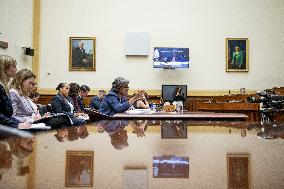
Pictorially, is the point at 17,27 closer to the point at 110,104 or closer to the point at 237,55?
the point at 110,104

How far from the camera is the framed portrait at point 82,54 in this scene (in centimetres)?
1197

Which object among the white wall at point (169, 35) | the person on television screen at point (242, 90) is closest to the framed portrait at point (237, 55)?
the white wall at point (169, 35)

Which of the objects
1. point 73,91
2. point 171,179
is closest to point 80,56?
point 73,91

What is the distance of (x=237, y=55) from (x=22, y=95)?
8637 mm

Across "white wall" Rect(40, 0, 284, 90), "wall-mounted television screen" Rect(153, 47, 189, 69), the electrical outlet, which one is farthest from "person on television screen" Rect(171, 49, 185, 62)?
the electrical outlet

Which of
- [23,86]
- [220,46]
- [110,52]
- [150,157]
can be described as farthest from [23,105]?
[220,46]

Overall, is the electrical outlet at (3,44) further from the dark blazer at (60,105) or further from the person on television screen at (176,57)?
the person on television screen at (176,57)

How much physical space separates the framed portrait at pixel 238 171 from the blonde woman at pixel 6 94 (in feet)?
6.40

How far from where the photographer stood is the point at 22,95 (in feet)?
15.1

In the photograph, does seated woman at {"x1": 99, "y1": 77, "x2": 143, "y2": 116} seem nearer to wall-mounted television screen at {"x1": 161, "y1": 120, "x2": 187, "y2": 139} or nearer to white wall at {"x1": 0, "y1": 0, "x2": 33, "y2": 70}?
wall-mounted television screen at {"x1": 161, "y1": 120, "x2": 187, "y2": 139}

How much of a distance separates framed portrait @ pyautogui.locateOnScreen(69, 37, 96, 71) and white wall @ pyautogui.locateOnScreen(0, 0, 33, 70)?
1.26 m

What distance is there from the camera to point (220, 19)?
1212 centimetres

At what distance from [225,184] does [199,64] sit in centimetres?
1157

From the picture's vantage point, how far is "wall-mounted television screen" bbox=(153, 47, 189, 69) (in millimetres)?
11648
